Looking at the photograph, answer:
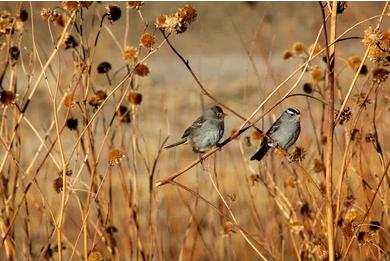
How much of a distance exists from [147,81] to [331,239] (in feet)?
42.4

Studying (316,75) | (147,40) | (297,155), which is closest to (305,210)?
(316,75)

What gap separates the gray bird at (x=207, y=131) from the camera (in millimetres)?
4441

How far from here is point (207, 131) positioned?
4496 mm

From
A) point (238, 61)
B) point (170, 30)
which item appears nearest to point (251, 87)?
point (238, 61)

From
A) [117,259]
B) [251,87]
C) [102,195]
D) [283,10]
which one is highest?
[283,10]

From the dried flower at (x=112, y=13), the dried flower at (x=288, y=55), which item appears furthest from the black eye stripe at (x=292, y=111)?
the dried flower at (x=112, y=13)

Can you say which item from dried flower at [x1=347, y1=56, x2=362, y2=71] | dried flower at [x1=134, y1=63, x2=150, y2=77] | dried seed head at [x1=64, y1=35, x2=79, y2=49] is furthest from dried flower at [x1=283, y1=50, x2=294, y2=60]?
dried seed head at [x1=64, y1=35, x2=79, y2=49]

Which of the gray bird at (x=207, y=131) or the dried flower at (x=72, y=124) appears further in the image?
the gray bird at (x=207, y=131)

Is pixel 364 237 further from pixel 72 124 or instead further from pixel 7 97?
pixel 7 97

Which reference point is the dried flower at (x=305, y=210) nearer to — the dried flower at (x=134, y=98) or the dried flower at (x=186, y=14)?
the dried flower at (x=134, y=98)

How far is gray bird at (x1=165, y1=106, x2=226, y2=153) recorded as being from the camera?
4441 millimetres

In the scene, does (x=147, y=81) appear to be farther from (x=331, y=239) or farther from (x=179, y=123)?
(x=331, y=239)

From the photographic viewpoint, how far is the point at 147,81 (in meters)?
15.2

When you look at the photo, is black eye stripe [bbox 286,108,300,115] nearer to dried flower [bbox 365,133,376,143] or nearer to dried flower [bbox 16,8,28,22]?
dried flower [bbox 365,133,376,143]
